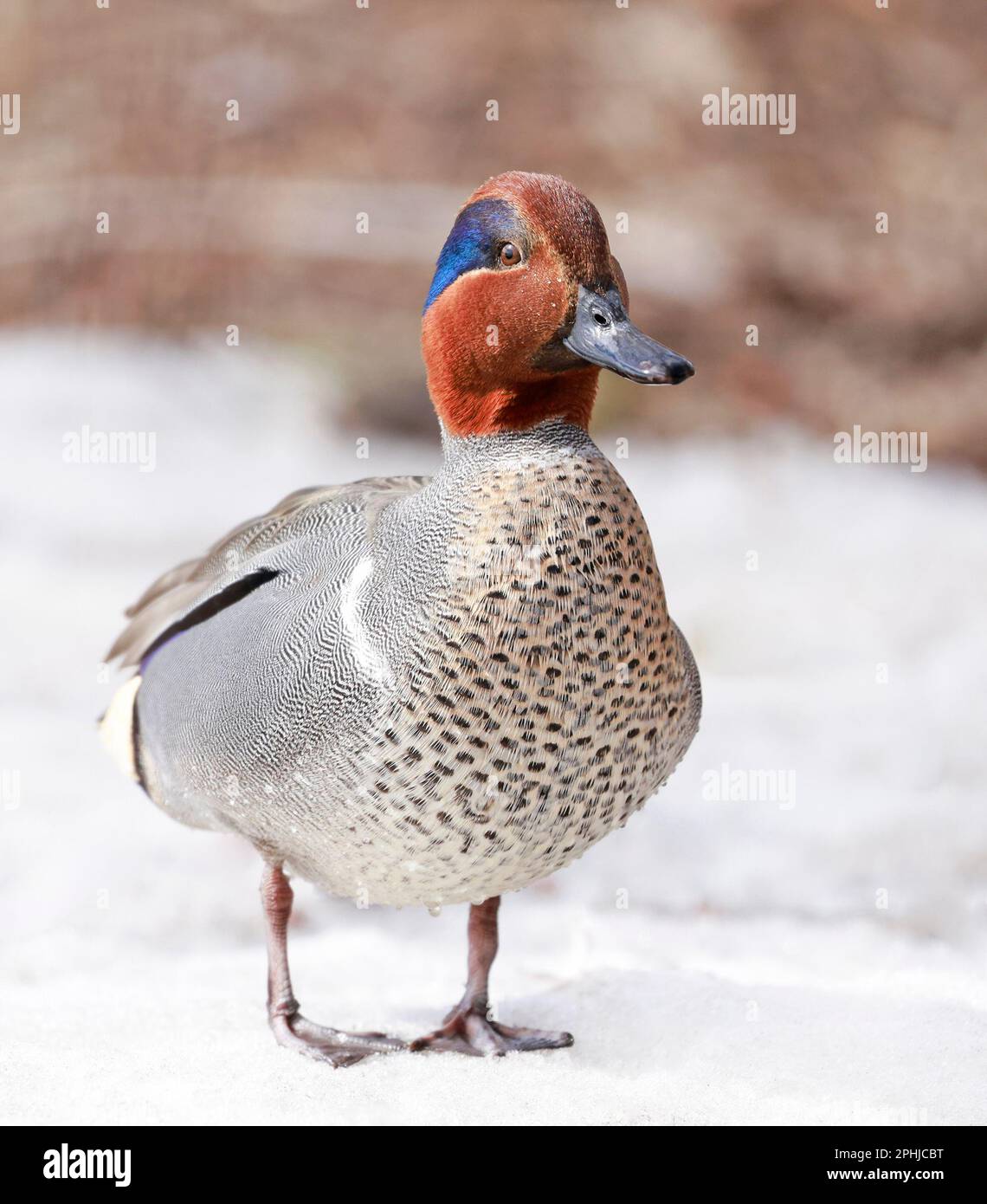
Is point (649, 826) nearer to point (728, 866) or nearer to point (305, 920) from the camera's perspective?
point (728, 866)

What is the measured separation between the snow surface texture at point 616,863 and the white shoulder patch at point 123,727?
1.03 ft

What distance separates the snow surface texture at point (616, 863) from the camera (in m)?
1.54

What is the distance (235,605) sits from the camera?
1.54m

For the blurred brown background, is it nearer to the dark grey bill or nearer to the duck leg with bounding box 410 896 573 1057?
the duck leg with bounding box 410 896 573 1057

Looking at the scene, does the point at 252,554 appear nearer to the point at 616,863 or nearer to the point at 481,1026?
the point at 481,1026

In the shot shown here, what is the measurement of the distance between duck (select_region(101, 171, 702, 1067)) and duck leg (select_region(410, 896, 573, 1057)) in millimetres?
157

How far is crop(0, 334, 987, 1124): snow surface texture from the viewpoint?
1.54 meters

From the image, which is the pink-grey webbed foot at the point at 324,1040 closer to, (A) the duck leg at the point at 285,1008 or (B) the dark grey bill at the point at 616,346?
(A) the duck leg at the point at 285,1008

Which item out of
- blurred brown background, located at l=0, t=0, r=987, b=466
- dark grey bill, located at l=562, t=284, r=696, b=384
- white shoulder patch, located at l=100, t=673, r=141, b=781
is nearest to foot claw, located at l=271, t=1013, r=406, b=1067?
white shoulder patch, located at l=100, t=673, r=141, b=781

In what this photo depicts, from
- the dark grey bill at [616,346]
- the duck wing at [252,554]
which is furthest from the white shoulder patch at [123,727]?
the dark grey bill at [616,346]

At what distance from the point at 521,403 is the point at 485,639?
9.2 inches

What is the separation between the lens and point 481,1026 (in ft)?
5.37

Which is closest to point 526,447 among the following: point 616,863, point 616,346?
point 616,346

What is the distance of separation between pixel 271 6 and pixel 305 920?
3134mm
